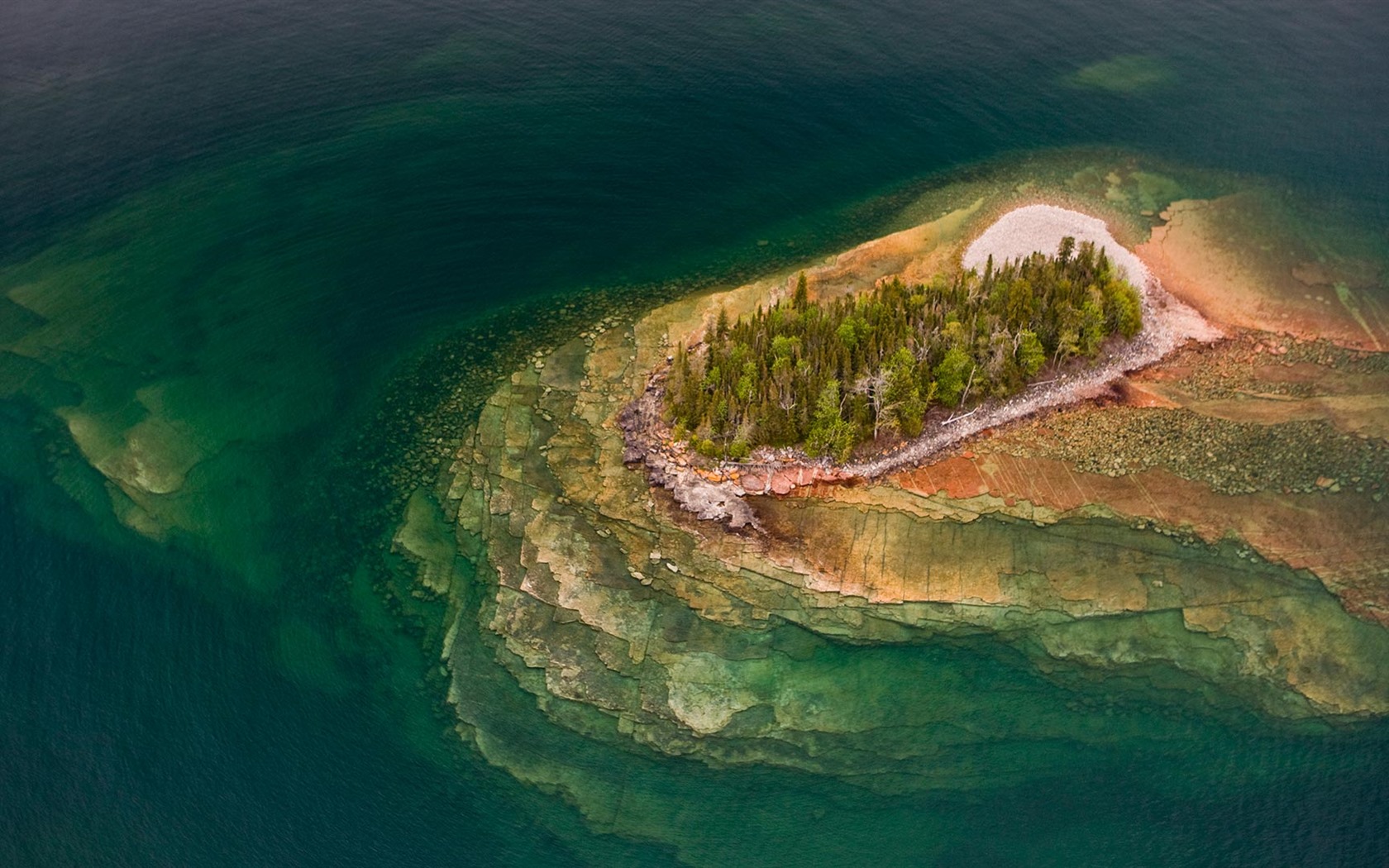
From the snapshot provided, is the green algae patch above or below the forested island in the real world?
above

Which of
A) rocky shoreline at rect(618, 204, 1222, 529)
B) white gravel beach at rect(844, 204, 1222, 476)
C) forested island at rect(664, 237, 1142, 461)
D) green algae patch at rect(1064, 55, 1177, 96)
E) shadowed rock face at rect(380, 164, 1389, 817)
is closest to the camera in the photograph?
shadowed rock face at rect(380, 164, 1389, 817)

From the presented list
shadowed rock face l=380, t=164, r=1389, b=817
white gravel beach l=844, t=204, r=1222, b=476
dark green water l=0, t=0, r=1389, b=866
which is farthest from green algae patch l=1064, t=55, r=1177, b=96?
shadowed rock face l=380, t=164, r=1389, b=817

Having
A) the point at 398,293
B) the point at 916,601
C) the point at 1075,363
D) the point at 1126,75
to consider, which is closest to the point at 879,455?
the point at 916,601

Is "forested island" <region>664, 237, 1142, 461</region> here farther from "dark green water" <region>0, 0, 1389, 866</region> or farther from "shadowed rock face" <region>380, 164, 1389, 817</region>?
"dark green water" <region>0, 0, 1389, 866</region>

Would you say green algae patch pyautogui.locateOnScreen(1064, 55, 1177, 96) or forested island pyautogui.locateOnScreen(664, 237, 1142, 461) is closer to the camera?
A: forested island pyautogui.locateOnScreen(664, 237, 1142, 461)

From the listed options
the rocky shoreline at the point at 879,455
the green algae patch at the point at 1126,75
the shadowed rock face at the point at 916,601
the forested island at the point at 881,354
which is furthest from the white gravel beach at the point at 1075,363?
the green algae patch at the point at 1126,75

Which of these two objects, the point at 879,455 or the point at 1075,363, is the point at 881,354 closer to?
the point at 879,455

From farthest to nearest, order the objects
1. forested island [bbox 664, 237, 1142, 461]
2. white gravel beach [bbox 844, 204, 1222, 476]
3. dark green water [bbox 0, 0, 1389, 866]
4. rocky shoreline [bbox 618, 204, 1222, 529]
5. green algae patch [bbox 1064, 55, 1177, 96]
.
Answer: green algae patch [bbox 1064, 55, 1177, 96] < white gravel beach [bbox 844, 204, 1222, 476] < forested island [bbox 664, 237, 1142, 461] < rocky shoreline [bbox 618, 204, 1222, 529] < dark green water [bbox 0, 0, 1389, 866]
